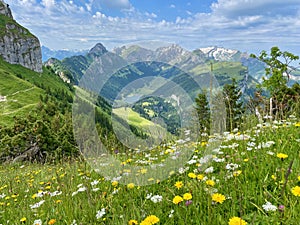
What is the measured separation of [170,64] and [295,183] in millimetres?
3071

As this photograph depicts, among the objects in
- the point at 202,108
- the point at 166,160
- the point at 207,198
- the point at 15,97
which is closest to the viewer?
the point at 207,198

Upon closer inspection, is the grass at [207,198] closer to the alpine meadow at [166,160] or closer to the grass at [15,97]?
the alpine meadow at [166,160]

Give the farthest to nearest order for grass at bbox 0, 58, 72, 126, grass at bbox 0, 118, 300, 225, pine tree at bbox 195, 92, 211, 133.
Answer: grass at bbox 0, 58, 72, 126 → pine tree at bbox 195, 92, 211, 133 → grass at bbox 0, 118, 300, 225

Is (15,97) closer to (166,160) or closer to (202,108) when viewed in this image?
(202,108)

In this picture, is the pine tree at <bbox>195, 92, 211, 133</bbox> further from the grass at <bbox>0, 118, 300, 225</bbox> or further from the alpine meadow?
the grass at <bbox>0, 118, 300, 225</bbox>

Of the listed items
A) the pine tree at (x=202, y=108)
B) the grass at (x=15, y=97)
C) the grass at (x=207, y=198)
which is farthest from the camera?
the grass at (x=15, y=97)

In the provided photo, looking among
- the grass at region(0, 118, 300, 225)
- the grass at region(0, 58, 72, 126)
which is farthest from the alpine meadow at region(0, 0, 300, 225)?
the grass at region(0, 58, 72, 126)

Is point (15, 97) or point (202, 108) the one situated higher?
point (202, 108)

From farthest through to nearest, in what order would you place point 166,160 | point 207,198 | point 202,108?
point 202,108 → point 166,160 → point 207,198

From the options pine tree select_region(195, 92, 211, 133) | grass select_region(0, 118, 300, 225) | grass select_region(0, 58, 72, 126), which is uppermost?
pine tree select_region(195, 92, 211, 133)

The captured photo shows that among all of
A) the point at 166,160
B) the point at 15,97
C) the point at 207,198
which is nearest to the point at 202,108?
the point at 166,160

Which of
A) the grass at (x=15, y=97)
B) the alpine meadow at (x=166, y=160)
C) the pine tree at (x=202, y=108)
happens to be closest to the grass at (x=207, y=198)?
the alpine meadow at (x=166, y=160)

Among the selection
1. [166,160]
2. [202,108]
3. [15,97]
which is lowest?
[15,97]

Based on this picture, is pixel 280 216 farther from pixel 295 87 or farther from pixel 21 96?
pixel 21 96
